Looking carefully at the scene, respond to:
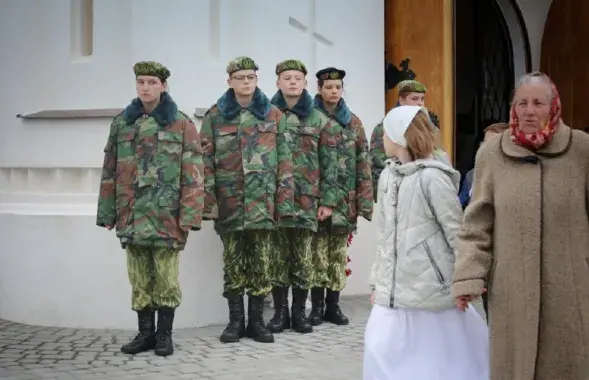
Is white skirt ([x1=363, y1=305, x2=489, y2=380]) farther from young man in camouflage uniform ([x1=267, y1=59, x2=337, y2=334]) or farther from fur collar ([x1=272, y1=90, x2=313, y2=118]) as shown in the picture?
fur collar ([x1=272, y1=90, x2=313, y2=118])

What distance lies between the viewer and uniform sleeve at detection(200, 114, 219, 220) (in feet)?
22.3

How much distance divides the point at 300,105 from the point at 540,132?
3764mm

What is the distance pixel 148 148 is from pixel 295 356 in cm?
183

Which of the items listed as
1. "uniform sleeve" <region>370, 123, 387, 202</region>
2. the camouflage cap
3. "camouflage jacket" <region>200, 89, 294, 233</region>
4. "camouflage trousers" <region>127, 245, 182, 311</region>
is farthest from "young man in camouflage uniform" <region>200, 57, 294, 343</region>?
"uniform sleeve" <region>370, 123, 387, 202</region>

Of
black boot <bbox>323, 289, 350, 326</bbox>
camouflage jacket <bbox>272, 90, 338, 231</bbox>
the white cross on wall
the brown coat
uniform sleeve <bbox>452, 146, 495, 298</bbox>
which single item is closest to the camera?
the brown coat

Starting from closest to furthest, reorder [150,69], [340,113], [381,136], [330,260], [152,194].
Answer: [152,194], [150,69], [340,113], [330,260], [381,136]

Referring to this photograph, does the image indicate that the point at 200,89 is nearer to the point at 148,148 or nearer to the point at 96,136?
the point at 96,136

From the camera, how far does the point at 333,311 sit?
25.4ft

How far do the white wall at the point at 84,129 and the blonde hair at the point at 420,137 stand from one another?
11.3 feet

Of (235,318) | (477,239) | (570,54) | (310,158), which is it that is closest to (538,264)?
(477,239)

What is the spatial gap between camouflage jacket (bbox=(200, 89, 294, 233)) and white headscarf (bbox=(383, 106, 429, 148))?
7.90 ft

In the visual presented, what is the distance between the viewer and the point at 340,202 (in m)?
7.56

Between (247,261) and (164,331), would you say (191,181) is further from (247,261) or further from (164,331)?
(164,331)

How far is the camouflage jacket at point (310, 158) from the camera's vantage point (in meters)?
7.26
